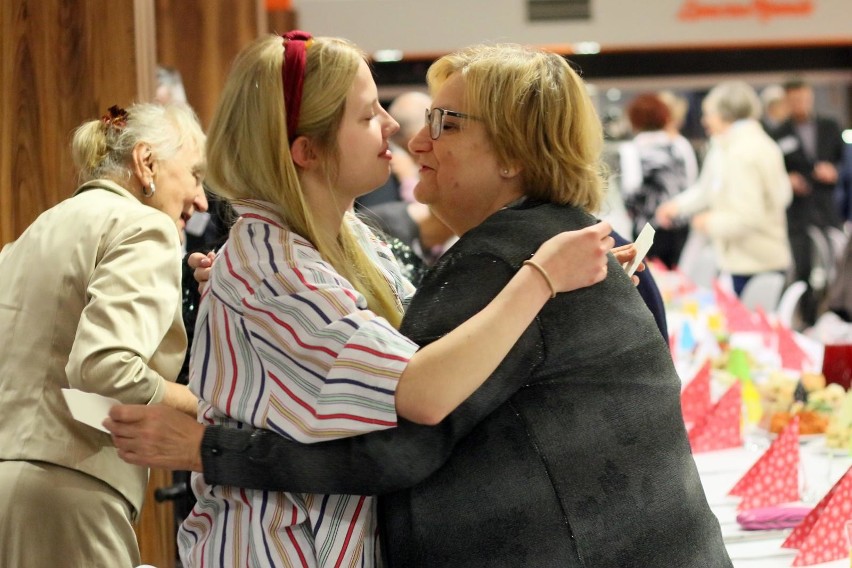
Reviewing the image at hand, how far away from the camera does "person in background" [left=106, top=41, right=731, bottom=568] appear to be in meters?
1.71

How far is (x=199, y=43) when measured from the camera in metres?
5.99

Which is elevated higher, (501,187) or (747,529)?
(501,187)

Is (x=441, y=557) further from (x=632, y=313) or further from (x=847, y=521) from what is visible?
(x=847, y=521)

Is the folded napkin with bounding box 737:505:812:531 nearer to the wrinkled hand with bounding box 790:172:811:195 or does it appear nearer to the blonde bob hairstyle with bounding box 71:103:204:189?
the blonde bob hairstyle with bounding box 71:103:204:189

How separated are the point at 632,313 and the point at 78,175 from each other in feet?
5.45

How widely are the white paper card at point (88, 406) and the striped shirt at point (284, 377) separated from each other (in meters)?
0.14

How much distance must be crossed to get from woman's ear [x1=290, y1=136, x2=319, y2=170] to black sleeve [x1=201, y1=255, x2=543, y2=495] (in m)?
0.30

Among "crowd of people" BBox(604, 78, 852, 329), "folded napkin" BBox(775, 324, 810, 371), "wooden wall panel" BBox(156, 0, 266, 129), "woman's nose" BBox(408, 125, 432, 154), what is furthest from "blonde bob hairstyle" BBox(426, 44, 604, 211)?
"crowd of people" BBox(604, 78, 852, 329)

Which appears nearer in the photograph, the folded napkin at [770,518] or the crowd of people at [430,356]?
the crowd of people at [430,356]

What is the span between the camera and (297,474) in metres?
1.72

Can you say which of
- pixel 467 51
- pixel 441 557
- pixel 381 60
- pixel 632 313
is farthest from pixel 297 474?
pixel 381 60

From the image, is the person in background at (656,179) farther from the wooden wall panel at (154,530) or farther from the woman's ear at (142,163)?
the woman's ear at (142,163)

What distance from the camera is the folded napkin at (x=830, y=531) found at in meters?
2.22

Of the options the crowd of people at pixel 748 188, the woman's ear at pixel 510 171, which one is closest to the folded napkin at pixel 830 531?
the woman's ear at pixel 510 171
